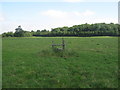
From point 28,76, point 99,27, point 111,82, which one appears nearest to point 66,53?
point 28,76

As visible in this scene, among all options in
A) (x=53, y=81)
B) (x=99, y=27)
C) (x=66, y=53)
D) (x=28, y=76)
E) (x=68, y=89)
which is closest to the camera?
(x=68, y=89)

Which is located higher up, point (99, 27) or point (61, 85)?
point (99, 27)

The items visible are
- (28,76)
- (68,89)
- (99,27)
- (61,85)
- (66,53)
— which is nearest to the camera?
(68,89)

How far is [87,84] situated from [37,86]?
2.12m

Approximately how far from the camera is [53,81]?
6.71 meters

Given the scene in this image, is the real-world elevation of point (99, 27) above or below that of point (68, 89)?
above

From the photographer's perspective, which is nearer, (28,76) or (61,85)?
(61,85)

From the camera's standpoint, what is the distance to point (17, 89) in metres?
5.79

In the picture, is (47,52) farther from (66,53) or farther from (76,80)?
(76,80)

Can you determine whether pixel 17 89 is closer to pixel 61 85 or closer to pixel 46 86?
pixel 46 86

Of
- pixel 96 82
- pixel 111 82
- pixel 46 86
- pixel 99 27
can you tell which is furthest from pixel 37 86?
pixel 99 27

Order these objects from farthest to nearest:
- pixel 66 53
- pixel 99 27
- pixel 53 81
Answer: pixel 99 27 < pixel 66 53 < pixel 53 81

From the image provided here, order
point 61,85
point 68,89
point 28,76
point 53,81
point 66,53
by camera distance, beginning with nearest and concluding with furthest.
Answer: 1. point 68,89
2. point 61,85
3. point 53,81
4. point 28,76
5. point 66,53

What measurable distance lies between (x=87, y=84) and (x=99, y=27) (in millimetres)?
121795
